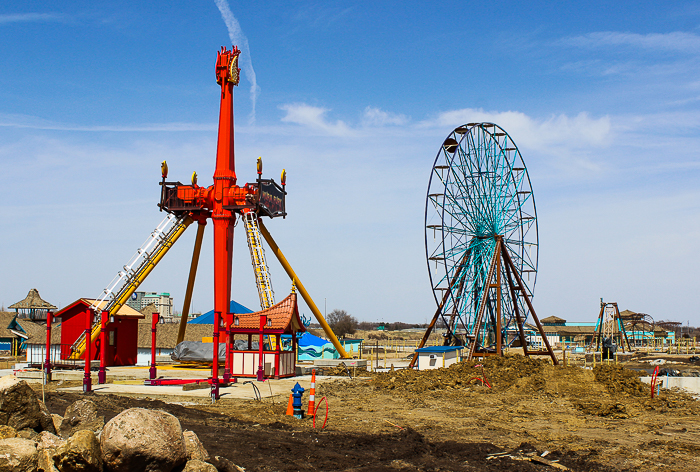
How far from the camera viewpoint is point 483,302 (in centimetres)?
3139

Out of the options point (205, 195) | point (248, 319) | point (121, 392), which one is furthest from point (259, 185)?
point (121, 392)

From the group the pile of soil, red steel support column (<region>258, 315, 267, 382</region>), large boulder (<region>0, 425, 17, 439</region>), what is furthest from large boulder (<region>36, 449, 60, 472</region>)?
red steel support column (<region>258, 315, 267, 382</region>)

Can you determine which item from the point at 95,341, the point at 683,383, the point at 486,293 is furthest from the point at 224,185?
the point at 683,383

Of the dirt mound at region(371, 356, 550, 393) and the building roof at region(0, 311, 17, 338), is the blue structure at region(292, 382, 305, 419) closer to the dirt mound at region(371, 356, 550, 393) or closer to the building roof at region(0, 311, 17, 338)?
the dirt mound at region(371, 356, 550, 393)

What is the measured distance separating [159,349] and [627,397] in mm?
29495

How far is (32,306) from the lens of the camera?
4978cm

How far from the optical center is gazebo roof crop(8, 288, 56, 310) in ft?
163

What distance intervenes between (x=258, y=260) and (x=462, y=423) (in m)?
20.6

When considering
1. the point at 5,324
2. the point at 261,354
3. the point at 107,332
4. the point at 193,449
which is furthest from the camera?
the point at 5,324

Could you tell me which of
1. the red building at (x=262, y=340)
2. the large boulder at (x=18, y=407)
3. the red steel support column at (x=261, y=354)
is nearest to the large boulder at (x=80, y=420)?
the large boulder at (x=18, y=407)

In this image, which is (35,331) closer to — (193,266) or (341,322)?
(193,266)

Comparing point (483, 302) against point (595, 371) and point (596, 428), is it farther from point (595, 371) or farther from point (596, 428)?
point (596, 428)

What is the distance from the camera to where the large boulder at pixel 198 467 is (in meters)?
7.52

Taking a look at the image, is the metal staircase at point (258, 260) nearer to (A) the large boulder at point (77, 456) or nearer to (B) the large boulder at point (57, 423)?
(B) the large boulder at point (57, 423)
